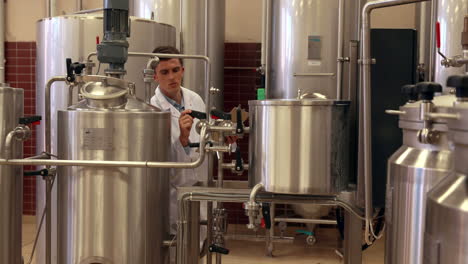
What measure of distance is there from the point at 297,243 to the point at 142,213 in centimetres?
245

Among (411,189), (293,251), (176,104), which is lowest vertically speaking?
(293,251)

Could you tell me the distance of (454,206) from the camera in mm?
785

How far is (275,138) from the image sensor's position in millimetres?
1553

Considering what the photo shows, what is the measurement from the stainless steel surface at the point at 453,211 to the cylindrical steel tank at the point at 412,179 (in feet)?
0.70

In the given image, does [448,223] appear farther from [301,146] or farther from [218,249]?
[218,249]

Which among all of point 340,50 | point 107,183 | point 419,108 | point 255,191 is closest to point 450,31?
point 340,50

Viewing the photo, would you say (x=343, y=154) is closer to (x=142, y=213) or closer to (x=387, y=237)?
(x=387, y=237)

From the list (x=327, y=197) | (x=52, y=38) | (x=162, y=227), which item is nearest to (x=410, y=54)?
(x=327, y=197)

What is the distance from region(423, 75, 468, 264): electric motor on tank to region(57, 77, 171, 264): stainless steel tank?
983mm

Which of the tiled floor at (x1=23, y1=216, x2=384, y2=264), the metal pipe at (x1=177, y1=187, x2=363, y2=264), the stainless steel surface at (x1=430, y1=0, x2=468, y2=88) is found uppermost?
the stainless steel surface at (x1=430, y1=0, x2=468, y2=88)

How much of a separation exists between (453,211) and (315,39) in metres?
2.53

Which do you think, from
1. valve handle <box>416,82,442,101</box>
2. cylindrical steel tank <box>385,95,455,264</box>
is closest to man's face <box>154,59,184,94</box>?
cylindrical steel tank <box>385,95,455,264</box>

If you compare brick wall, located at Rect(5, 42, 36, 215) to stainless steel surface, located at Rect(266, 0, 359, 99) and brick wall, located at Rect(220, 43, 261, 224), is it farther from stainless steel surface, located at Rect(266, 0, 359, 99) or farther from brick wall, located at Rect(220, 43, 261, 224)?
stainless steel surface, located at Rect(266, 0, 359, 99)

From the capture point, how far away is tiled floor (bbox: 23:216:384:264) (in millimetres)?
3566
